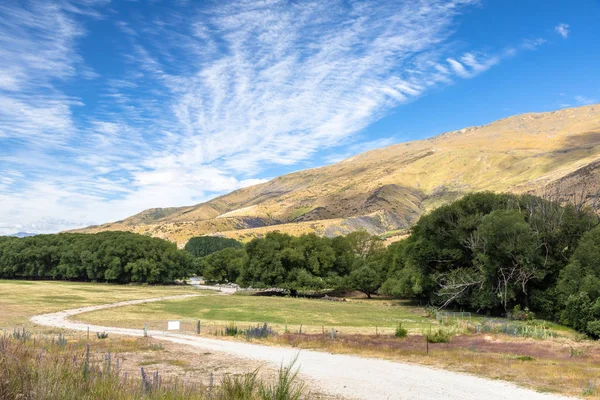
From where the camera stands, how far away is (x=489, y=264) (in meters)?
63.0

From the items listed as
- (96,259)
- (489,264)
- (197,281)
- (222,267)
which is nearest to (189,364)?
(489,264)

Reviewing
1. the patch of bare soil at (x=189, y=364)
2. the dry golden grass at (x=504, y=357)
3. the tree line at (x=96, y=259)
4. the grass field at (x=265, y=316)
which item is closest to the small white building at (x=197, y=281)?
the tree line at (x=96, y=259)

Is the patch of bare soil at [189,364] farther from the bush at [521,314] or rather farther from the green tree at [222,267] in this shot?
the green tree at [222,267]

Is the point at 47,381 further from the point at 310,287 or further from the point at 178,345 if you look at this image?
the point at 310,287

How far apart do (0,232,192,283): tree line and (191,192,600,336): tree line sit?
37727 mm

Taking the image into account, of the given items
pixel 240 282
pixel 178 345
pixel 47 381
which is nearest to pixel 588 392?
pixel 47 381

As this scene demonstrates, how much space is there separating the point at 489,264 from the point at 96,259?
333ft

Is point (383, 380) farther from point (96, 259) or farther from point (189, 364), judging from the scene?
point (96, 259)

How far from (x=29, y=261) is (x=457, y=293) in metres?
124

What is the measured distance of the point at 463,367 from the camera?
75.4 feet

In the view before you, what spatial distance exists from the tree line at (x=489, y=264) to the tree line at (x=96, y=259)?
3773 cm

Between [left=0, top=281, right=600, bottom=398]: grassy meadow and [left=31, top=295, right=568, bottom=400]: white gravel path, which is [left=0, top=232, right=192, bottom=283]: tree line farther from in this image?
[left=31, top=295, right=568, bottom=400]: white gravel path

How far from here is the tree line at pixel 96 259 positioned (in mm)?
122250

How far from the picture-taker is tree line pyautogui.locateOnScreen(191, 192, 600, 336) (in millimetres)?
54531
